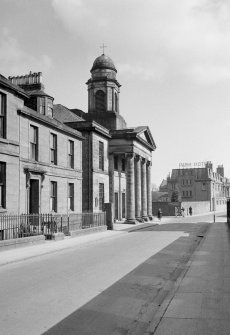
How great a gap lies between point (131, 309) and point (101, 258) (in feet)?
25.0

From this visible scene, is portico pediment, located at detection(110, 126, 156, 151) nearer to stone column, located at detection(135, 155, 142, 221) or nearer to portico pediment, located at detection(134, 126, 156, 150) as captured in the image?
portico pediment, located at detection(134, 126, 156, 150)

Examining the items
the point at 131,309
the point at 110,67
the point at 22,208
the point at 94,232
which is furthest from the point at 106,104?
the point at 131,309

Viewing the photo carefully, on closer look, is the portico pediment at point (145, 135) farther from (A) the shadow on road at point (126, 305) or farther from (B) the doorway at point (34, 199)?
(A) the shadow on road at point (126, 305)

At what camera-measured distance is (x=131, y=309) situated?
25.5 feet

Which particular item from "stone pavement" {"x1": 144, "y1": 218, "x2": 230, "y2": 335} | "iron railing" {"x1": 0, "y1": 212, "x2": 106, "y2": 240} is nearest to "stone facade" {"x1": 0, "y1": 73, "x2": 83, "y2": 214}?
"iron railing" {"x1": 0, "y1": 212, "x2": 106, "y2": 240}

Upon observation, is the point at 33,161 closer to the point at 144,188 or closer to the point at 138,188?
the point at 138,188

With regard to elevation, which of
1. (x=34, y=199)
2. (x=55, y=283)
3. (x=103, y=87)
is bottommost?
(x=55, y=283)

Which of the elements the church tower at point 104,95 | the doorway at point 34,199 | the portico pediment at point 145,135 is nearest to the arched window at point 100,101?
the church tower at point 104,95

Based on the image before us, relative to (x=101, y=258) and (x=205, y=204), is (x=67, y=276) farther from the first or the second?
(x=205, y=204)

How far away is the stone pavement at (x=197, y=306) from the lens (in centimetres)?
645

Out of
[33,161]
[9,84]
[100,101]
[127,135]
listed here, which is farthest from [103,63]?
[9,84]

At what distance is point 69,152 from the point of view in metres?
31.8

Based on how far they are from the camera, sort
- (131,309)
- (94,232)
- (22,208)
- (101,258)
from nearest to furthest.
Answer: (131,309) < (101,258) < (22,208) < (94,232)

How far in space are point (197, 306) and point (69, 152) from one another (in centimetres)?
2475
